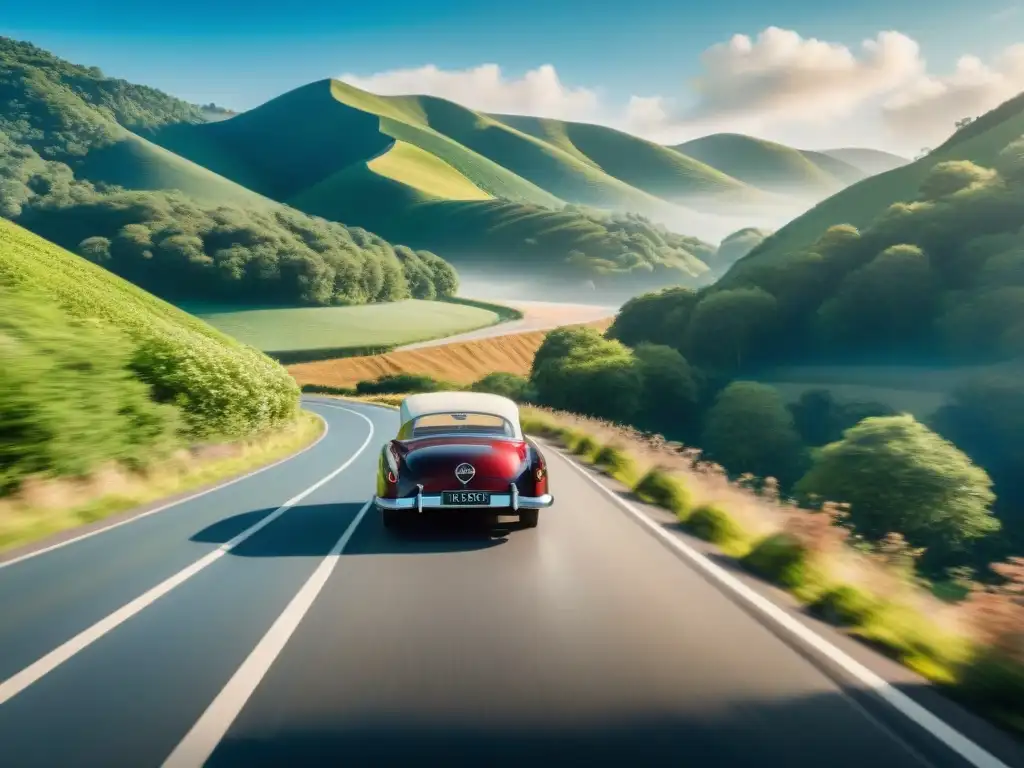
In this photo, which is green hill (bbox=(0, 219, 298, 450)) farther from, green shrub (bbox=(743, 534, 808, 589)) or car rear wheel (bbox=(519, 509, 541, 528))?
green shrub (bbox=(743, 534, 808, 589))

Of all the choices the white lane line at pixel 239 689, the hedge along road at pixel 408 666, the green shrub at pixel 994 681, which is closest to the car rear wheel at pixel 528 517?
the hedge along road at pixel 408 666

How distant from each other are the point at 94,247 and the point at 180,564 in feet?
442

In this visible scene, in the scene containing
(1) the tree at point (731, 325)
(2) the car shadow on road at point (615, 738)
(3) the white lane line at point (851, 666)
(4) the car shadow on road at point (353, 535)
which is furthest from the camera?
(1) the tree at point (731, 325)

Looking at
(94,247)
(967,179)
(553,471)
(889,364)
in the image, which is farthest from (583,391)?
(94,247)

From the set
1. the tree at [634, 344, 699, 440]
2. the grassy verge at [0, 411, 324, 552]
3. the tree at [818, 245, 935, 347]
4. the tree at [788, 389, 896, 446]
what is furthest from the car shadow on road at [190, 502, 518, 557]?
the tree at [818, 245, 935, 347]

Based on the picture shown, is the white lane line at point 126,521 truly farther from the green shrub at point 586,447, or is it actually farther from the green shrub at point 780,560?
the green shrub at point 586,447

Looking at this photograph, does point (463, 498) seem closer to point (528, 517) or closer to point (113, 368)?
point (528, 517)

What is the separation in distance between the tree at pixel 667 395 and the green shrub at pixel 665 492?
56216 mm

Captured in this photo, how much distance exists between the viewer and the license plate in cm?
959

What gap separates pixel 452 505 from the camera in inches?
377

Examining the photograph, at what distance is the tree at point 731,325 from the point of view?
8156cm

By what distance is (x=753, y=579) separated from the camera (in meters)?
7.82

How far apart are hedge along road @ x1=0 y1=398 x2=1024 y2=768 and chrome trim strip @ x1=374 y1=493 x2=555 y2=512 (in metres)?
0.45

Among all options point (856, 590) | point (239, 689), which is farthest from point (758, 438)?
point (239, 689)
